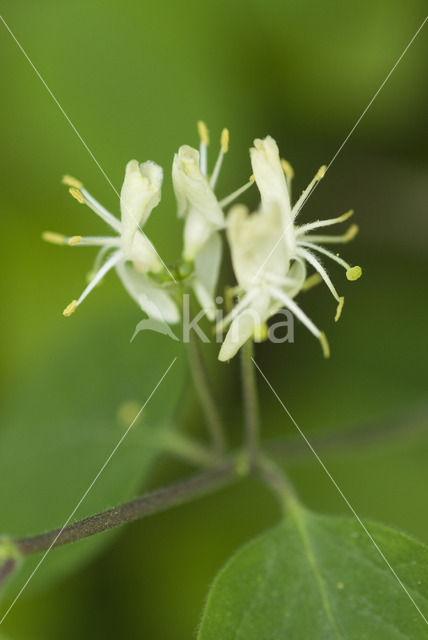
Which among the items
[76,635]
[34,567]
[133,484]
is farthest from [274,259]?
[76,635]

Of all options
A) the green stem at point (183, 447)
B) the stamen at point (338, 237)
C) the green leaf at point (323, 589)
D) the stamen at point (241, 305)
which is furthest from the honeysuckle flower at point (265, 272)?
the green stem at point (183, 447)

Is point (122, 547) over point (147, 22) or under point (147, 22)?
under

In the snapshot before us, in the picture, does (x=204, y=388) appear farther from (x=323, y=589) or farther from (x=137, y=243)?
(x=323, y=589)

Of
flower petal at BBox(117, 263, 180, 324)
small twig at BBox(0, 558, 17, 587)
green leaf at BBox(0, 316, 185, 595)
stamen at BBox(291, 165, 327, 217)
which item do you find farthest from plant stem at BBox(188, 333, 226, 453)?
small twig at BBox(0, 558, 17, 587)

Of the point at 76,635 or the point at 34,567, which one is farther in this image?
the point at 76,635

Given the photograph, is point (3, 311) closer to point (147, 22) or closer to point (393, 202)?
point (147, 22)

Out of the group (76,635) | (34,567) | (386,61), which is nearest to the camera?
(34,567)

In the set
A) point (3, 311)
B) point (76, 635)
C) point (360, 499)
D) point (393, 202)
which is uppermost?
point (3, 311)

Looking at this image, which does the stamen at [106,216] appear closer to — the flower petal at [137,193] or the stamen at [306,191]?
the flower petal at [137,193]
